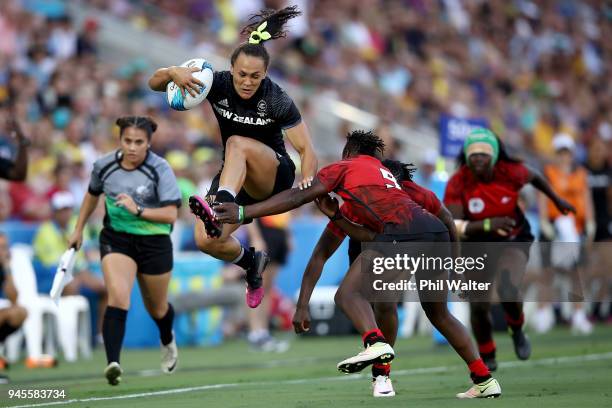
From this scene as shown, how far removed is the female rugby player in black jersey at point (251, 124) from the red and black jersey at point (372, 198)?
0.28m

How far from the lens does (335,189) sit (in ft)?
31.7

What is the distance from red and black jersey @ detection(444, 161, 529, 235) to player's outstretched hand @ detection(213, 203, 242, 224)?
403cm

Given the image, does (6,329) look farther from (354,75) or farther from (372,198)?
(354,75)

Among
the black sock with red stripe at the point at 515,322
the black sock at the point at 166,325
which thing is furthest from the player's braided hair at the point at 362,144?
the black sock with red stripe at the point at 515,322

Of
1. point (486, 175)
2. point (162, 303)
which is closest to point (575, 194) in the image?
point (486, 175)

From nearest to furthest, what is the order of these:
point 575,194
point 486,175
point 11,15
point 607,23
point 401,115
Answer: point 486,175, point 575,194, point 11,15, point 401,115, point 607,23

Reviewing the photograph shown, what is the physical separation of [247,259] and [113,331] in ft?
4.46

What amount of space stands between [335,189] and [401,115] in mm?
16332

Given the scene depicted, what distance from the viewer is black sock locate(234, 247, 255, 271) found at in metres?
11.2

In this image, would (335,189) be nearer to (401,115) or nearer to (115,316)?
(115,316)

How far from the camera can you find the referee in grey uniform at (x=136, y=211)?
11891 millimetres

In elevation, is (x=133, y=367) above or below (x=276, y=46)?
below

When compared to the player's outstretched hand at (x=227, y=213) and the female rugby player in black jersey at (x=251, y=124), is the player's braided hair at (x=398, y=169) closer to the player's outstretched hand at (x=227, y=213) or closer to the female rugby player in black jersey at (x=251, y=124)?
the female rugby player in black jersey at (x=251, y=124)

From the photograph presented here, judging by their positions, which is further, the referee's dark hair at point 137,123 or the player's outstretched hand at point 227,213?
the referee's dark hair at point 137,123
